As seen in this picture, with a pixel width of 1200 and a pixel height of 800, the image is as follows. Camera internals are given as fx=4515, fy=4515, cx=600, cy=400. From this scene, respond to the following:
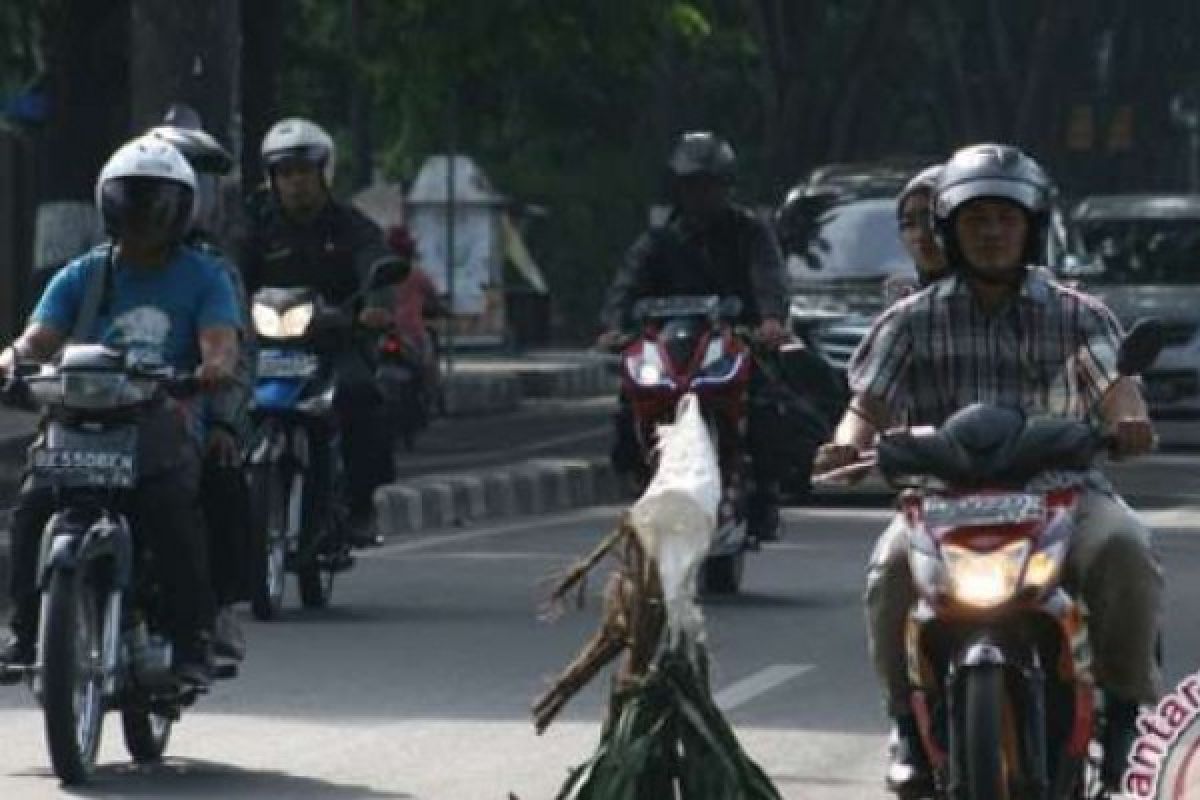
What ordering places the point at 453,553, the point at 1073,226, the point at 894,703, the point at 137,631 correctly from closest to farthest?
the point at 894,703
the point at 137,631
the point at 453,553
the point at 1073,226

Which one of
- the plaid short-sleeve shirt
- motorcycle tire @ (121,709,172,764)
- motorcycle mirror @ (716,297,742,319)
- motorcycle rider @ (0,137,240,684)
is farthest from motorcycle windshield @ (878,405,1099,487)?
motorcycle mirror @ (716,297,742,319)

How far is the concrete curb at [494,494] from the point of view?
22.5 meters

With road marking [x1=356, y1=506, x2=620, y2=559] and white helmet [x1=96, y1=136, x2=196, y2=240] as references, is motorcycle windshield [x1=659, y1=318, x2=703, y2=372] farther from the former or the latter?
white helmet [x1=96, y1=136, x2=196, y2=240]

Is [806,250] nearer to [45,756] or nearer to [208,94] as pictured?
[208,94]

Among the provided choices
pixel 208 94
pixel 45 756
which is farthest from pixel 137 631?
pixel 208 94

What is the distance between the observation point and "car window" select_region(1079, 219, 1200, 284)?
1313 inches

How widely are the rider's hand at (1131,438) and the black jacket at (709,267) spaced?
26.5ft

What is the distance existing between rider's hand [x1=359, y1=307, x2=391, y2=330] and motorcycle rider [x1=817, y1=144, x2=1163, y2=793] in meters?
6.93

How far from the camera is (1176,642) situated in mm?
15312

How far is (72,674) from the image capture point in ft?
36.2

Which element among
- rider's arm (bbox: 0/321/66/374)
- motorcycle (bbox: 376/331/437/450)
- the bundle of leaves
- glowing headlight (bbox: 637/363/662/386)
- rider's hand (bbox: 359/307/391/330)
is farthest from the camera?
motorcycle (bbox: 376/331/437/450)

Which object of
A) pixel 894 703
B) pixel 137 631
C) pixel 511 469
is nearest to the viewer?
pixel 894 703

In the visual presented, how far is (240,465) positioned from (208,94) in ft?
37.2

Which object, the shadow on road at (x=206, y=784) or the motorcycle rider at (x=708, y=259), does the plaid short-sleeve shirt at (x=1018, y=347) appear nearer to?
the shadow on road at (x=206, y=784)
